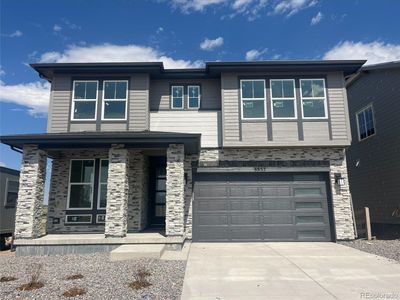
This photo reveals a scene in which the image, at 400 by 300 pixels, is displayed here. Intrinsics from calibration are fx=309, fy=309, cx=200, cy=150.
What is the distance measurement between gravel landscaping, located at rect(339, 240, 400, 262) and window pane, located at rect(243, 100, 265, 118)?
17.8 feet

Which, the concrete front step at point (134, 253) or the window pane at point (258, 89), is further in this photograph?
the window pane at point (258, 89)

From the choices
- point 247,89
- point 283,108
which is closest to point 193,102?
point 247,89

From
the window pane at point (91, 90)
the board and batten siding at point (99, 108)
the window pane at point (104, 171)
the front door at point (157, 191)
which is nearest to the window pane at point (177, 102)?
the board and batten siding at point (99, 108)

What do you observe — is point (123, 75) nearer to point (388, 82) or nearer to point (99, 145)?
point (99, 145)

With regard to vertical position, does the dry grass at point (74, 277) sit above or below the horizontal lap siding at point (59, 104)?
below

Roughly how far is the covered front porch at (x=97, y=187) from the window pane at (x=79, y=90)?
2.16 m

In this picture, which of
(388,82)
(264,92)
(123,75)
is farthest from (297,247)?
(123,75)

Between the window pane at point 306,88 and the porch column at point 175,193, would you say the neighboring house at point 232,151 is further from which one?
the porch column at point 175,193

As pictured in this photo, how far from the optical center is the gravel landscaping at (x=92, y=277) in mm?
5145

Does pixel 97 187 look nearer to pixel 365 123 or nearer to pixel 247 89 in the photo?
pixel 247 89

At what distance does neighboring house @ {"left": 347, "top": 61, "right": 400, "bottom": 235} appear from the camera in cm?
1232

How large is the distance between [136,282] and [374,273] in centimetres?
486

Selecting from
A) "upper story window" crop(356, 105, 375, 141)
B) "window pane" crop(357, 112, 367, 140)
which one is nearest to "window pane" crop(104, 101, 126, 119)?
"upper story window" crop(356, 105, 375, 141)

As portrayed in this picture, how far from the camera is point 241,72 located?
11.8m
